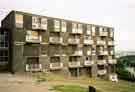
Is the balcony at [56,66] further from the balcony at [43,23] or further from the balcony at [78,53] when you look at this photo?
the balcony at [43,23]

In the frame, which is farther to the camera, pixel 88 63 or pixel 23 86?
pixel 88 63

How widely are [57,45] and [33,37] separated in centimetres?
665

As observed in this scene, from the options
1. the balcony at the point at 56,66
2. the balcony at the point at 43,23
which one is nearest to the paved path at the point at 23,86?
the balcony at the point at 56,66

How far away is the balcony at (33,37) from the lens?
128 feet

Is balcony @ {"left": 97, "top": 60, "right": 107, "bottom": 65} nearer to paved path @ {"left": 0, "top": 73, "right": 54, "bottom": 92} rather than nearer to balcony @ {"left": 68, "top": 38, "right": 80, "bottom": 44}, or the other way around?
balcony @ {"left": 68, "top": 38, "right": 80, "bottom": 44}

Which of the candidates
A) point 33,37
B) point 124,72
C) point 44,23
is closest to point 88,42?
point 44,23

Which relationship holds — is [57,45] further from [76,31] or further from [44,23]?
[76,31]

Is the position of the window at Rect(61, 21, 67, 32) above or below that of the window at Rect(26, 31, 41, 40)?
above

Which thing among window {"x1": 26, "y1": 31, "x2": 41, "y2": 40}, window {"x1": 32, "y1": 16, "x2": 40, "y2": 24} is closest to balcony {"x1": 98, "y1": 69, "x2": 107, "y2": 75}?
window {"x1": 26, "y1": 31, "x2": 41, "y2": 40}

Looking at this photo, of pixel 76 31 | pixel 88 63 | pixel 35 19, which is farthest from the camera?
pixel 88 63

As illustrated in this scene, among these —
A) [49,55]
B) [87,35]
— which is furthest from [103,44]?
[49,55]

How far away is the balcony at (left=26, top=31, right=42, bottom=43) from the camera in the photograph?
39.0m

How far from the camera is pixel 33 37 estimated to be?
39875mm

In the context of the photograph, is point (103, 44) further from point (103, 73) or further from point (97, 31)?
point (103, 73)
